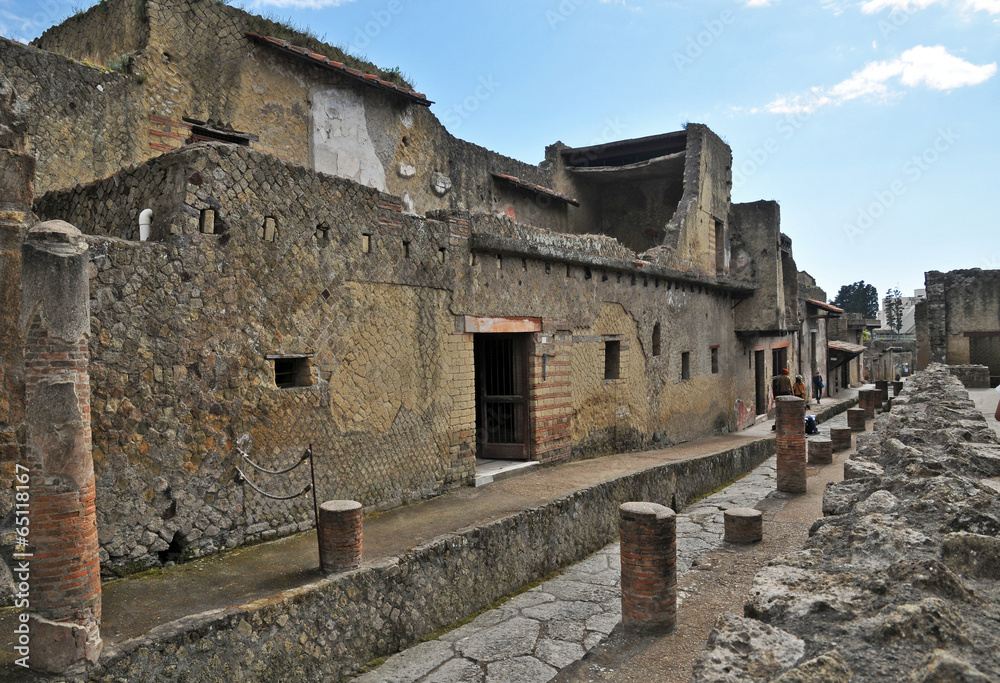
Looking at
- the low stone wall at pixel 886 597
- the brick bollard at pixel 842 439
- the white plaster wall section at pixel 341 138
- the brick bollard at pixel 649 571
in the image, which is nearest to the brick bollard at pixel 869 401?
the brick bollard at pixel 842 439

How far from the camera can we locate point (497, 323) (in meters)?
7.62

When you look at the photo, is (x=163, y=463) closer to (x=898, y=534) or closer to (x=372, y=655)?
(x=372, y=655)

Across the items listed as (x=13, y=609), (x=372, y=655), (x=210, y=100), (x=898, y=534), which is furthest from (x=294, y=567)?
(x=210, y=100)

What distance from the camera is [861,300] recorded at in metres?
55.0

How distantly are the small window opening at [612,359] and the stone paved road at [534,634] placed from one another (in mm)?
3453

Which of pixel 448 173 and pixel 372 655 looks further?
pixel 448 173

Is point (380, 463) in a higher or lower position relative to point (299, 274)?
lower

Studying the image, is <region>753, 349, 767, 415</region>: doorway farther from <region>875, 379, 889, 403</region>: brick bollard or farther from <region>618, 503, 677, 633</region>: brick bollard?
<region>618, 503, 677, 633</region>: brick bollard

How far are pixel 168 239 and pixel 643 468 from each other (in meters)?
5.87

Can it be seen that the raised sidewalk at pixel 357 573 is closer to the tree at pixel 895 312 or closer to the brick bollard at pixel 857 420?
the brick bollard at pixel 857 420

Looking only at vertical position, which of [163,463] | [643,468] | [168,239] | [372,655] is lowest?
[372,655]

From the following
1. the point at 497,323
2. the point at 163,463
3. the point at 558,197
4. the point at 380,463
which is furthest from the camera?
the point at 558,197

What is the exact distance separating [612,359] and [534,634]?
572 centimetres

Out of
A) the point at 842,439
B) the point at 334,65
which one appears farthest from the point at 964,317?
the point at 334,65
